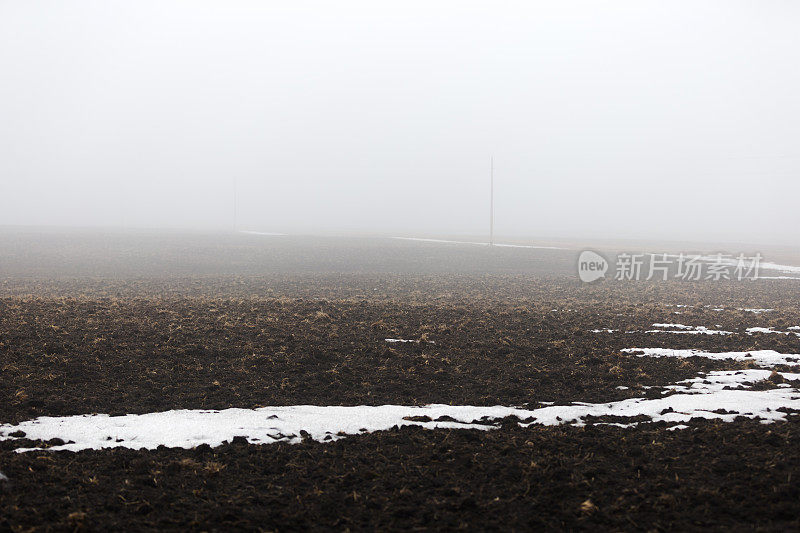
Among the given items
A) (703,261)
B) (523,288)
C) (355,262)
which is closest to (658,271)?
(703,261)

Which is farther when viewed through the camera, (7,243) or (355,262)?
(7,243)

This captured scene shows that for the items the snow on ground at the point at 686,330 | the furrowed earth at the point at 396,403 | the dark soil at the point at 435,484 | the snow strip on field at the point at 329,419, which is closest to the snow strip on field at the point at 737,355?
the furrowed earth at the point at 396,403

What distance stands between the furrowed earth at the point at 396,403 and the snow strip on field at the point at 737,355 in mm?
325

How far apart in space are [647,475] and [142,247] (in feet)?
201

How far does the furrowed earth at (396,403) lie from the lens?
17.9ft

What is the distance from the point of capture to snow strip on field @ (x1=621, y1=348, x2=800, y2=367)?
1206cm

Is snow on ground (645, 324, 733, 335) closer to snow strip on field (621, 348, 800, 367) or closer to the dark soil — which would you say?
snow strip on field (621, 348, 800, 367)

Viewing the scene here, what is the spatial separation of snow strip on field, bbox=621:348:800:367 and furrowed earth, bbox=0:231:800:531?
12.8 inches

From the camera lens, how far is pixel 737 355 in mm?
12617

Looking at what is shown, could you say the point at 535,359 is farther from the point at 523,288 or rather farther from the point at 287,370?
the point at 523,288

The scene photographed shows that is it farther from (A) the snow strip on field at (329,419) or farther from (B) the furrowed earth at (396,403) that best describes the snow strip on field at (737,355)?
(A) the snow strip on field at (329,419)

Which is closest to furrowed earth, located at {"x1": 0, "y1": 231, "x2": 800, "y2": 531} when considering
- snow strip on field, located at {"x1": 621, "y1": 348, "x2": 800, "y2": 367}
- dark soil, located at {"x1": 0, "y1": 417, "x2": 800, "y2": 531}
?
dark soil, located at {"x1": 0, "y1": 417, "x2": 800, "y2": 531}

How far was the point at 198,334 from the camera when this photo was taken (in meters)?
13.4

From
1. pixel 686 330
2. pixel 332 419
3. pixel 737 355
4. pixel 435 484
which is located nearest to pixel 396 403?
pixel 332 419
